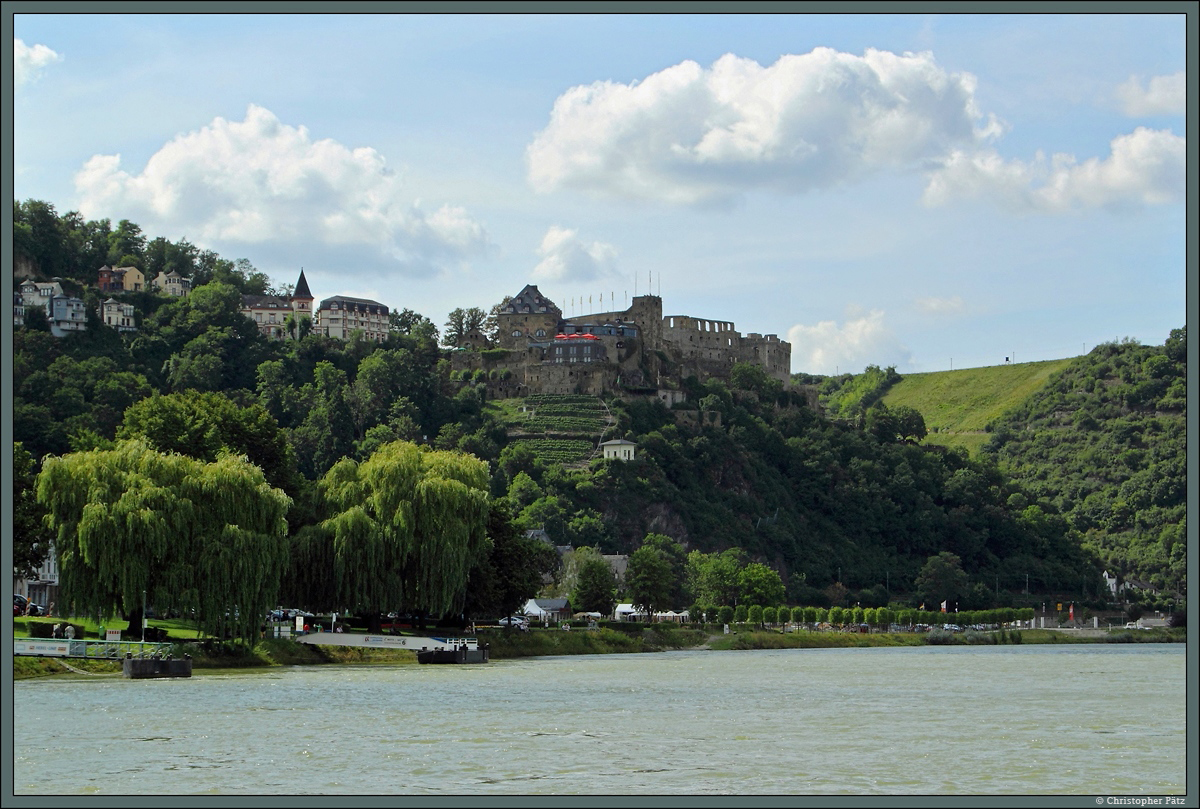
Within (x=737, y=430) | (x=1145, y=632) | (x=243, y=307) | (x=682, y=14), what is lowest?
(x=1145, y=632)

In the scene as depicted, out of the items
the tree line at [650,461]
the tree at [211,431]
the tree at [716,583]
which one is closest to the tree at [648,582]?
the tree line at [650,461]

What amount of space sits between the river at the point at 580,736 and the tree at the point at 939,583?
10465 cm

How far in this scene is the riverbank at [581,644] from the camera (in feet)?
175

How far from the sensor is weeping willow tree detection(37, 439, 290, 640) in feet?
170

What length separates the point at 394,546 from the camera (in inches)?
2496

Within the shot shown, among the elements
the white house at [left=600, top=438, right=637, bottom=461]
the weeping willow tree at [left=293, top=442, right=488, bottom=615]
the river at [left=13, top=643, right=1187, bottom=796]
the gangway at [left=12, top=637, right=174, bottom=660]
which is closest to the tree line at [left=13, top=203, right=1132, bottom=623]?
the white house at [left=600, top=438, right=637, bottom=461]

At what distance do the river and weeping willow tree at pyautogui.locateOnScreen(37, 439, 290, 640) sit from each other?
307 centimetres

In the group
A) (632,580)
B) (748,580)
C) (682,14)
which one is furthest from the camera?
(748,580)

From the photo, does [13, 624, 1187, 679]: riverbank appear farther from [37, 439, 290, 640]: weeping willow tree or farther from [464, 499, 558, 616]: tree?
[464, 499, 558, 616]: tree

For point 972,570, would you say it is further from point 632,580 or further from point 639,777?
point 639,777

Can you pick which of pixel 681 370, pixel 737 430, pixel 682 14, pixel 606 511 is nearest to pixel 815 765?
pixel 682 14

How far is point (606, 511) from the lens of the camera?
152625 millimetres

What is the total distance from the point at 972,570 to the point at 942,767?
484ft

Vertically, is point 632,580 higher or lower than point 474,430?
lower
